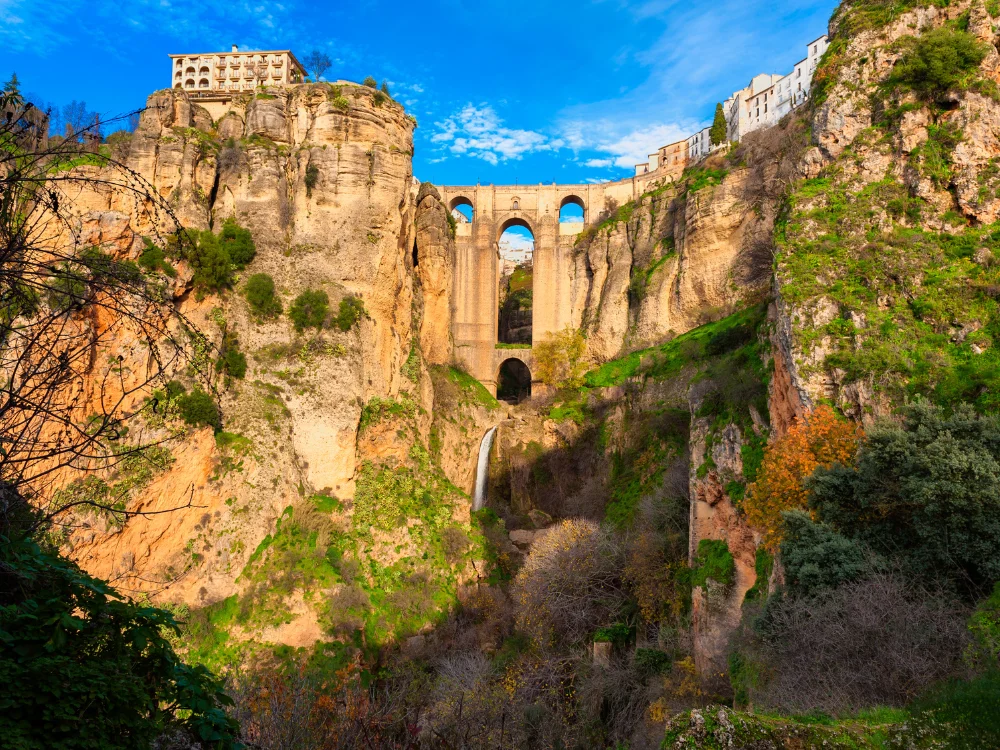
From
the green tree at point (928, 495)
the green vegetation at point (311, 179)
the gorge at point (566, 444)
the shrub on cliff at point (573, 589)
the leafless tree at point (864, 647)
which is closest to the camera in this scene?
the leafless tree at point (864, 647)

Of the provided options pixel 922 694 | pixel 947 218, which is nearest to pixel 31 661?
pixel 922 694

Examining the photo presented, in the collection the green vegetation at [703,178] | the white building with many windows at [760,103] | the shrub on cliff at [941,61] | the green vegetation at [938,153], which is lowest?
the green vegetation at [938,153]

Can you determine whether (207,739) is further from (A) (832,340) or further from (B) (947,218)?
(B) (947,218)

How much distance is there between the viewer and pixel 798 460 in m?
12.1

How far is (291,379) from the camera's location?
2373cm

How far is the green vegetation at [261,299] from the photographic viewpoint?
79.6 ft

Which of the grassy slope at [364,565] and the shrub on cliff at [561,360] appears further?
the shrub on cliff at [561,360]

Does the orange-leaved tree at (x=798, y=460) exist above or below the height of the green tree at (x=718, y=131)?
below

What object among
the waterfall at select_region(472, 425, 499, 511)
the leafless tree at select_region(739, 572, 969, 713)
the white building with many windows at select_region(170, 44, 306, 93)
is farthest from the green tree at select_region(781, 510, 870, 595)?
the white building with many windows at select_region(170, 44, 306, 93)

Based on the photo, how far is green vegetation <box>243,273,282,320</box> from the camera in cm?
2427

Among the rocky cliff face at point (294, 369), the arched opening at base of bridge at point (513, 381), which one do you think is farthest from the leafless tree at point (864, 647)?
the arched opening at base of bridge at point (513, 381)

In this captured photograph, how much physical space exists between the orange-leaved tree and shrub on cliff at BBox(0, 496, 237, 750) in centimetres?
990

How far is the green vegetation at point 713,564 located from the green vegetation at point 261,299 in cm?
1655

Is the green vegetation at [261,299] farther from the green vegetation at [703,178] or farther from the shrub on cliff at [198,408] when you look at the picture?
the green vegetation at [703,178]
